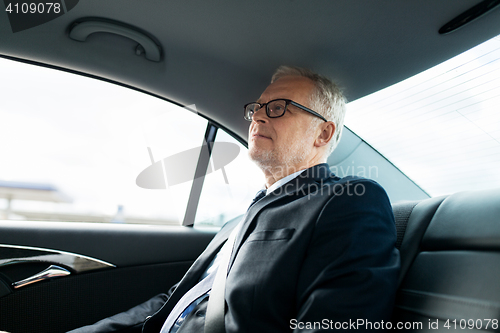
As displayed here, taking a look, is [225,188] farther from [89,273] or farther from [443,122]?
[443,122]

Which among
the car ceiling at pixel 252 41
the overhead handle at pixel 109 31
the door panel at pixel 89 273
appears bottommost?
the door panel at pixel 89 273

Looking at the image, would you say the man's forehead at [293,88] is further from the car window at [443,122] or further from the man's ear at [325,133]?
the car window at [443,122]

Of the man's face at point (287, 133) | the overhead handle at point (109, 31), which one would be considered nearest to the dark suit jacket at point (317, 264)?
the man's face at point (287, 133)

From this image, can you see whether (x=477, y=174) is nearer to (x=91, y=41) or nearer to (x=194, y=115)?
(x=194, y=115)

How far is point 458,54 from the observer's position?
1296 mm

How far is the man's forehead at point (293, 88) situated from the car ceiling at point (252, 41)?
0.08 metres

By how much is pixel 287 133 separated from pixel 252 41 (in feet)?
1.50

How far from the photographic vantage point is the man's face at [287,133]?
1.48 m

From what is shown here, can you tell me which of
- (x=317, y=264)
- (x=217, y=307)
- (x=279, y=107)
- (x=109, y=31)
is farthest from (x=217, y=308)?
(x=109, y=31)

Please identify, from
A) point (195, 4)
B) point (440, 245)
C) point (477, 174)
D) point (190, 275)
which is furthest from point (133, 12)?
point (477, 174)

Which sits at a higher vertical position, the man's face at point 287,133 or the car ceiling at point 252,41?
the car ceiling at point 252,41

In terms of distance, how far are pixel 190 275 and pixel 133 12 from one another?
47.0 inches

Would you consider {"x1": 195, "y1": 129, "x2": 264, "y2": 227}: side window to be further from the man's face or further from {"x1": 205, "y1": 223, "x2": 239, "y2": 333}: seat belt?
{"x1": 205, "y1": 223, "x2": 239, "y2": 333}: seat belt

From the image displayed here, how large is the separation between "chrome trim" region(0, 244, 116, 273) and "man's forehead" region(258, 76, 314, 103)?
132 centimetres
